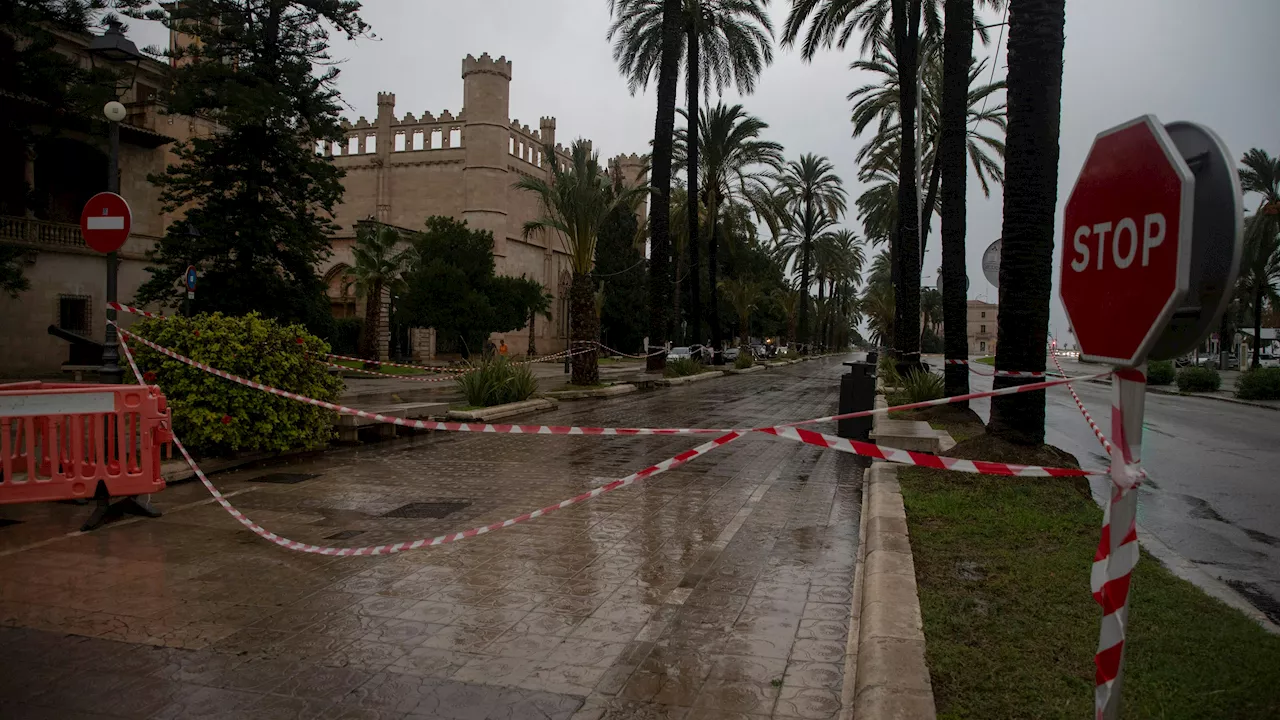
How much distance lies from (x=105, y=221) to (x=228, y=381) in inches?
83.2

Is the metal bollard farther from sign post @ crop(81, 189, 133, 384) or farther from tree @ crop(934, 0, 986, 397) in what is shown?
sign post @ crop(81, 189, 133, 384)

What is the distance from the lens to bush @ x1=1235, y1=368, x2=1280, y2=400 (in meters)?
24.5

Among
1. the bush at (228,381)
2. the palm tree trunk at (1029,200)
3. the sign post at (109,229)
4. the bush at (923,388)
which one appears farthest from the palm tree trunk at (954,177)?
the sign post at (109,229)

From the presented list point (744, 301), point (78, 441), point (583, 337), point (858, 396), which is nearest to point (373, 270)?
point (583, 337)

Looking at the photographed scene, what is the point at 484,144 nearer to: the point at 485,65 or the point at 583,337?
the point at 485,65

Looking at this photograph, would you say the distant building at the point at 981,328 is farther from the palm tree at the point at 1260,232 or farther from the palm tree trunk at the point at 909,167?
the palm tree trunk at the point at 909,167

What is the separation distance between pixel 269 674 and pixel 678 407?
15028 millimetres

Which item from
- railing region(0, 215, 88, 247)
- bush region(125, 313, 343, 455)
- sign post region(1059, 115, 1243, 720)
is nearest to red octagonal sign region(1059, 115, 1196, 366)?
sign post region(1059, 115, 1243, 720)

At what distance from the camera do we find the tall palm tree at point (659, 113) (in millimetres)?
27391

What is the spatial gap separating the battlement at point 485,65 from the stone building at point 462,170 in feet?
0.23

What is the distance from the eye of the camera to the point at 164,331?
9.38m

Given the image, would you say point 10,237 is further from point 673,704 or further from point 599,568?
point 673,704

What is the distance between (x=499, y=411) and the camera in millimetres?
15219

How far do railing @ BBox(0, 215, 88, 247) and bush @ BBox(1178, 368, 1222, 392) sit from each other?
40.0m
